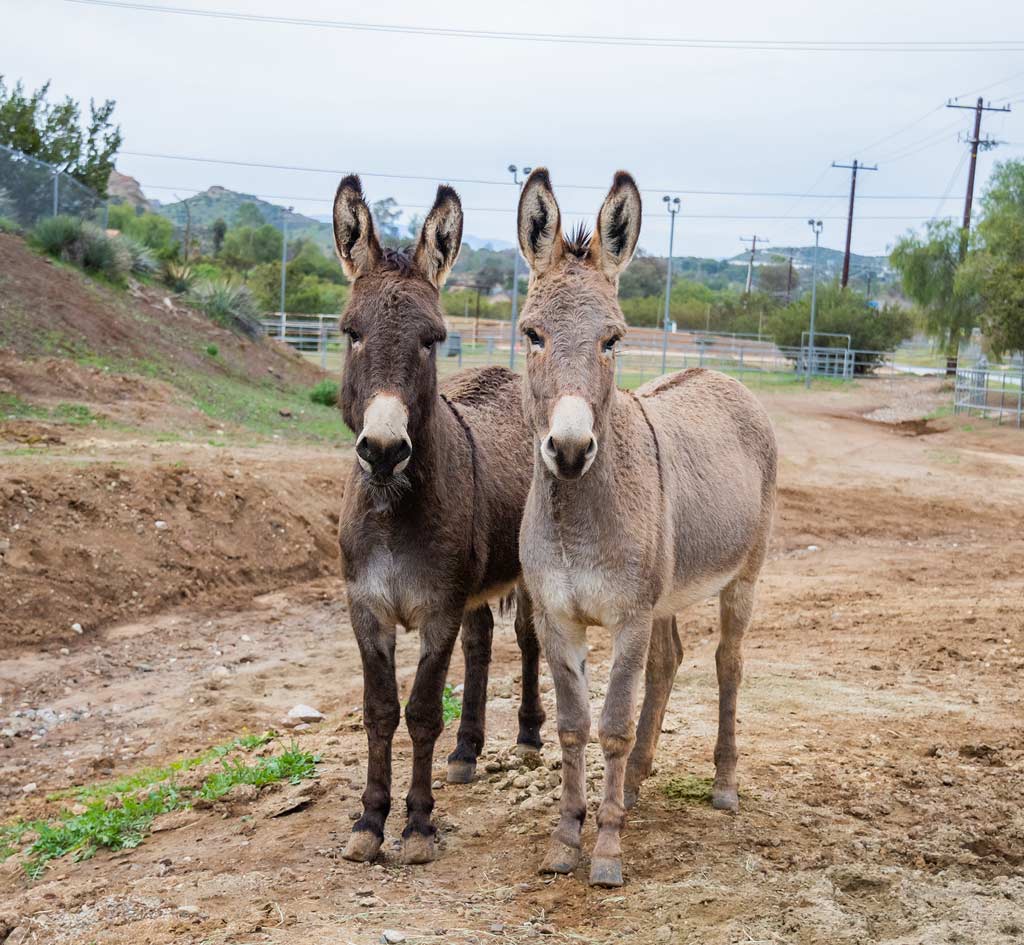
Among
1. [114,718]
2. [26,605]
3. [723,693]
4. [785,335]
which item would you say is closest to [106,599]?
[26,605]

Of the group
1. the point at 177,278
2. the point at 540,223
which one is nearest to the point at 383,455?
the point at 540,223

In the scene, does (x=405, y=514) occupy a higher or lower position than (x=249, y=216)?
lower

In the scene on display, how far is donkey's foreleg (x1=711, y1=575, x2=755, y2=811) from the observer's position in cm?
547

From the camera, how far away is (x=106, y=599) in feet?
34.1

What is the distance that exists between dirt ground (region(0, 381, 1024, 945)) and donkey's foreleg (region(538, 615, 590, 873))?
0.43 feet

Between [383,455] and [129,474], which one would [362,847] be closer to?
[383,455]

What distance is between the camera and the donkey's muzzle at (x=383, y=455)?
14.6 feet

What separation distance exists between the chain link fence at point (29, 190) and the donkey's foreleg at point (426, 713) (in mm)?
23072

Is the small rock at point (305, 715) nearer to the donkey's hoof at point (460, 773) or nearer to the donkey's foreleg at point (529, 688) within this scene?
the donkey's foreleg at point (529, 688)

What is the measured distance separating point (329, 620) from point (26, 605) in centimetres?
289

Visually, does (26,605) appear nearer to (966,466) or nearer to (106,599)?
(106,599)

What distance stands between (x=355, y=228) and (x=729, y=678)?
2.94 meters

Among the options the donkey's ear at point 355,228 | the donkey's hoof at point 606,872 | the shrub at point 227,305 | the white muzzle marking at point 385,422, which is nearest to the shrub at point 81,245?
the shrub at point 227,305

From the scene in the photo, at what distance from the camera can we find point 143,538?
11.2m
